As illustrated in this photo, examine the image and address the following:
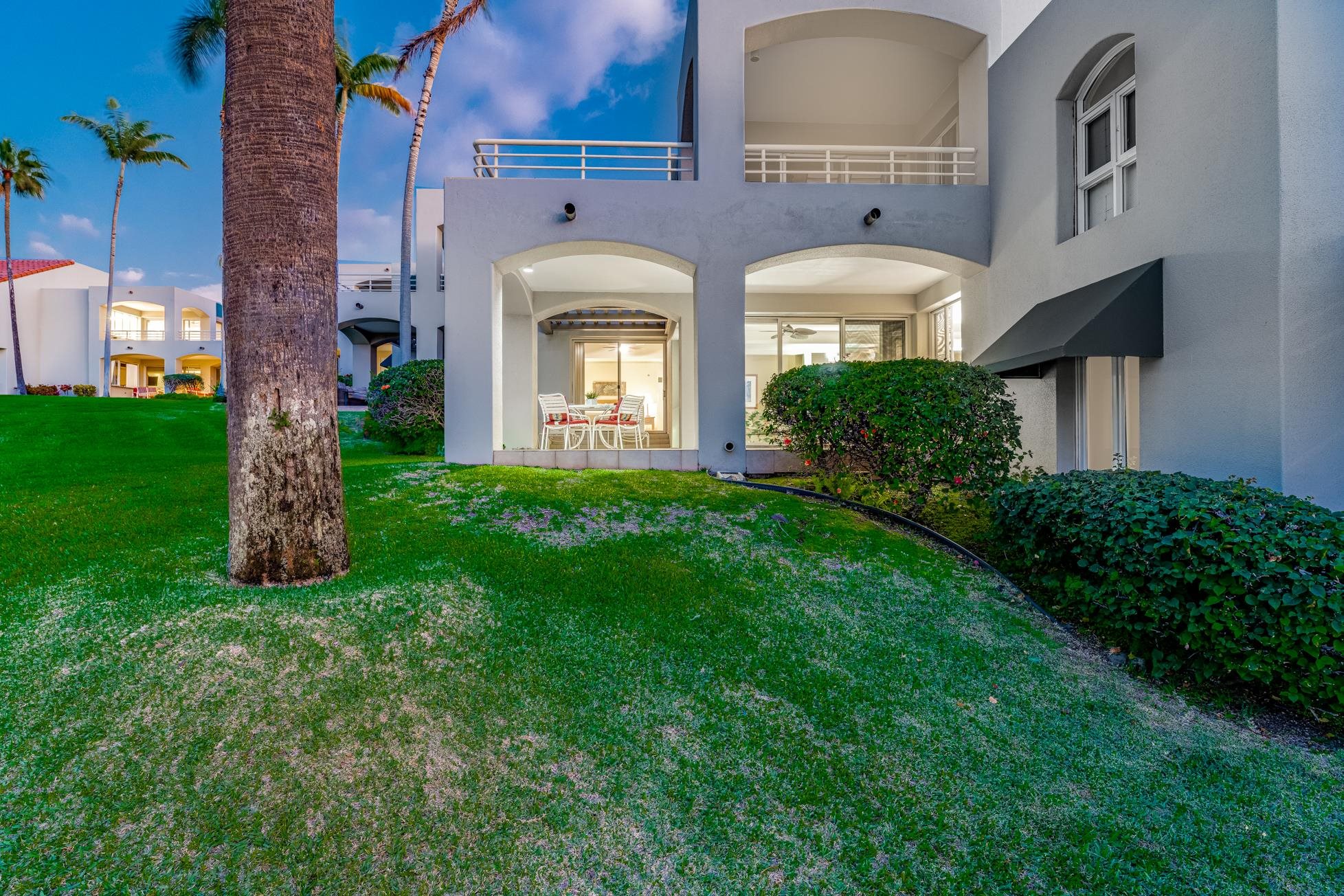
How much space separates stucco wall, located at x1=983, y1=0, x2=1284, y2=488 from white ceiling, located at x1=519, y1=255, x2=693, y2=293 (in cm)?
616

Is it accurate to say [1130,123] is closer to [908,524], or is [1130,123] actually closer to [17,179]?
[908,524]

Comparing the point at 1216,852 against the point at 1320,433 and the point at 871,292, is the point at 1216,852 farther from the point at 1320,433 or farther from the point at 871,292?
the point at 871,292

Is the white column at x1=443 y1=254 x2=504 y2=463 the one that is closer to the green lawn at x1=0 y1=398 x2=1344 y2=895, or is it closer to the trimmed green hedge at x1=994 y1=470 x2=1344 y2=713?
the green lawn at x1=0 y1=398 x2=1344 y2=895

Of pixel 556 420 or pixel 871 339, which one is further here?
pixel 871 339

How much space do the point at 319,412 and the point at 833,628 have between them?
3585mm

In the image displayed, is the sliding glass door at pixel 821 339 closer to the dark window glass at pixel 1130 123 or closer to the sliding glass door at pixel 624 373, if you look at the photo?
the sliding glass door at pixel 624 373

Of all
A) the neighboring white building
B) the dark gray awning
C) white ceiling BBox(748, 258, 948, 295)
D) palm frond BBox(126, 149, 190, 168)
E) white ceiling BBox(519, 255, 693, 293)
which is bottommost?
the dark gray awning

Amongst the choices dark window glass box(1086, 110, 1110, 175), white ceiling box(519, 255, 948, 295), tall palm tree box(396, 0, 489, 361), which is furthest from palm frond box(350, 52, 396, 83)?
dark window glass box(1086, 110, 1110, 175)

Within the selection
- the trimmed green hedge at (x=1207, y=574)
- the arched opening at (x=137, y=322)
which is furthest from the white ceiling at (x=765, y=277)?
the arched opening at (x=137, y=322)

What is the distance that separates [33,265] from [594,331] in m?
33.2

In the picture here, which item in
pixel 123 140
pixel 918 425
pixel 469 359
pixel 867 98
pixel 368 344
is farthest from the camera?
pixel 368 344

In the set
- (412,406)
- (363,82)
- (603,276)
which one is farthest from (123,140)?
(603,276)

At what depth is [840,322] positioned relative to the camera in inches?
483

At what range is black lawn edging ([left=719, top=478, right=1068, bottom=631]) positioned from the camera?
4451mm
